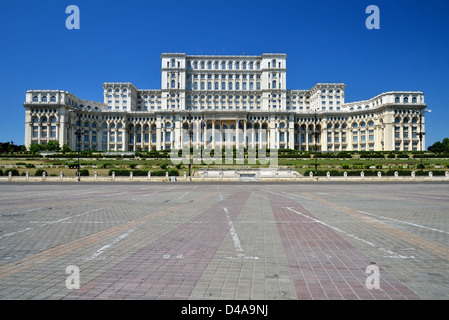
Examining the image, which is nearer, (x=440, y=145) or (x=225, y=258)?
(x=225, y=258)

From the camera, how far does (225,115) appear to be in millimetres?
100438

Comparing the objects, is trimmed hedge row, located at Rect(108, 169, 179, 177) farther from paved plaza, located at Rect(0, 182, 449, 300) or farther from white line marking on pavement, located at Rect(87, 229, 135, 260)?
white line marking on pavement, located at Rect(87, 229, 135, 260)

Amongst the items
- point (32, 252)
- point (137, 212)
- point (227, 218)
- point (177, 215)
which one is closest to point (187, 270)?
point (32, 252)

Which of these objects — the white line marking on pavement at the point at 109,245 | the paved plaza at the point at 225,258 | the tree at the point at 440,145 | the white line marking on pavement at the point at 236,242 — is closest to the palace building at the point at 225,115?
the tree at the point at 440,145

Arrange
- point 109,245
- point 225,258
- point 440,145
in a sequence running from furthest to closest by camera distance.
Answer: point 440,145 → point 109,245 → point 225,258

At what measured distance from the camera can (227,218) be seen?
32.1 feet

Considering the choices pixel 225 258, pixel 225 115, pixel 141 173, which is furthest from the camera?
pixel 225 115

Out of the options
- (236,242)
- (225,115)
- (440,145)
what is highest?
(225,115)

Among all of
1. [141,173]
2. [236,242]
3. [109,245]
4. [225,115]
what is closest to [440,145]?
[225,115]

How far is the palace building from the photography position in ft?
321

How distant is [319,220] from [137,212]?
7266 mm

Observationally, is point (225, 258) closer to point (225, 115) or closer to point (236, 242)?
point (236, 242)
